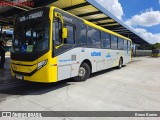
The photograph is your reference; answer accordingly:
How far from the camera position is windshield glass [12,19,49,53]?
246 inches

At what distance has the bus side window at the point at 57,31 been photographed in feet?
20.9

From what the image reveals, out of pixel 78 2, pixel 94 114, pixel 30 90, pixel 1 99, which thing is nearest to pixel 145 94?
pixel 94 114

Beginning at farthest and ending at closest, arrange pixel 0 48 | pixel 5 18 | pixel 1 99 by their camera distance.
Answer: pixel 5 18 < pixel 0 48 < pixel 1 99

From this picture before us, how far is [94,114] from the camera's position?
4.61 meters

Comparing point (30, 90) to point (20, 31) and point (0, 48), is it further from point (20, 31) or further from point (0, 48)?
point (0, 48)

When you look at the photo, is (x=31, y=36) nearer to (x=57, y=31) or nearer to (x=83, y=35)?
(x=57, y=31)

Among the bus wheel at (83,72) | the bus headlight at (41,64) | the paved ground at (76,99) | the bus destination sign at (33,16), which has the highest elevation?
the bus destination sign at (33,16)

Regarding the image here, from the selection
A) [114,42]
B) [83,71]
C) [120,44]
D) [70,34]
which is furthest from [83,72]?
[120,44]

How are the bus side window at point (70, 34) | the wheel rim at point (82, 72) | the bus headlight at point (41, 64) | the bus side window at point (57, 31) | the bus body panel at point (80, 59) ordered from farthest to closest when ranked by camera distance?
the wheel rim at point (82, 72) → the bus side window at point (70, 34) → the bus body panel at point (80, 59) → the bus side window at point (57, 31) → the bus headlight at point (41, 64)

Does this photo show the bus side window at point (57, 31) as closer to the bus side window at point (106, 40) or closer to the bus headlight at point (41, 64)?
the bus headlight at point (41, 64)

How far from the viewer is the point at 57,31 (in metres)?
6.49

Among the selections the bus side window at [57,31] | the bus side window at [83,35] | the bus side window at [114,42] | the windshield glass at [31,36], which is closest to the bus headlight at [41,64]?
the windshield glass at [31,36]

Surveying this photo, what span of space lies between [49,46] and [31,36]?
1001 millimetres

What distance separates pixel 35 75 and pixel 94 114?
2718 mm
